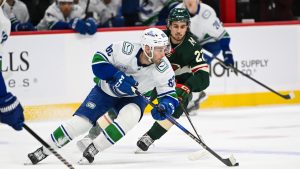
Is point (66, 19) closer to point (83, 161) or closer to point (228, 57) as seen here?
point (228, 57)

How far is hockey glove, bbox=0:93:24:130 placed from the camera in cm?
421

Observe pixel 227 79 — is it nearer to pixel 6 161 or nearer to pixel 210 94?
pixel 210 94

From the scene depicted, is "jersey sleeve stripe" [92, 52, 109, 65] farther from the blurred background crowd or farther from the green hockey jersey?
the blurred background crowd

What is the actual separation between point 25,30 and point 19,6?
38cm

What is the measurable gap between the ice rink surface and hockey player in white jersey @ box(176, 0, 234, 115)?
0.21 m

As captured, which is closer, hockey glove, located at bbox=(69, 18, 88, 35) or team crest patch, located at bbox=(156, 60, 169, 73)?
team crest patch, located at bbox=(156, 60, 169, 73)

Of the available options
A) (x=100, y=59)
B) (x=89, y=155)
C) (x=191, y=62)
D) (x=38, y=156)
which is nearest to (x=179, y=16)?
(x=191, y=62)

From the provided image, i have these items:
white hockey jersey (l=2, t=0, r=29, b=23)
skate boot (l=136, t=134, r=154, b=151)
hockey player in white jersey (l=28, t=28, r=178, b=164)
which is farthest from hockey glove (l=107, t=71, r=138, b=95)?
white hockey jersey (l=2, t=0, r=29, b=23)

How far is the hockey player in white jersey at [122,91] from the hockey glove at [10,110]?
1.36 meters

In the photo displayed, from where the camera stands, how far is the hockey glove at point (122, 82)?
560cm

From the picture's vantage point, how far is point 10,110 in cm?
424

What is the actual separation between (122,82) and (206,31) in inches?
132

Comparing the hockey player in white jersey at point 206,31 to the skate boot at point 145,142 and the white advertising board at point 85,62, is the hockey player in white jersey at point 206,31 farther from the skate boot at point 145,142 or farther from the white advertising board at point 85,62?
the skate boot at point 145,142

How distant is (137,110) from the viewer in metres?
5.77
